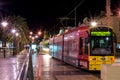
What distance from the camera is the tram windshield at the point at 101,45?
2181 centimetres

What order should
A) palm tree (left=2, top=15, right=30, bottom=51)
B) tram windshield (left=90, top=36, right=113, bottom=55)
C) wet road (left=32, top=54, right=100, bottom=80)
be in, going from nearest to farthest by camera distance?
1. wet road (left=32, top=54, right=100, bottom=80)
2. tram windshield (left=90, top=36, right=113, bottom=55)
3. palm tree (left=2, top=15, right=30, bottom=51)

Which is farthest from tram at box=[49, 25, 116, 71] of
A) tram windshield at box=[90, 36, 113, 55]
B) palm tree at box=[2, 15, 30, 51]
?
palm tree at box=[2, 15, 30, 51]

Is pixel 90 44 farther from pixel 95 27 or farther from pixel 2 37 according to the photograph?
pixel 2 37

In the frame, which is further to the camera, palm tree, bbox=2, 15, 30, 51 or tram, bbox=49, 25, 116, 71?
palm tree, bbox=2, 15, 30, 51

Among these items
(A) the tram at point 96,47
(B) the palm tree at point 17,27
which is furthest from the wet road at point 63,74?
(B) the palm tree at point 17,27

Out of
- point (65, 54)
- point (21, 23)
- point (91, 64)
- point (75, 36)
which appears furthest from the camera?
point (21, 23)

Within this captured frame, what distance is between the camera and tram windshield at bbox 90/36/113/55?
21.8 meters

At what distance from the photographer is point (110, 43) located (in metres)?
22.2

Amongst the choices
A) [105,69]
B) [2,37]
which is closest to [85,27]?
[105,69]

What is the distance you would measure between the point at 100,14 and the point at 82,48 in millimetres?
41702

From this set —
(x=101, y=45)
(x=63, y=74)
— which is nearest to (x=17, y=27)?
(x=101, y=45)

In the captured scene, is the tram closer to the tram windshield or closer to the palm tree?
the tram windshield

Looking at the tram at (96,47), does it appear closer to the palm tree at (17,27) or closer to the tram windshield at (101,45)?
the tram windshield at (101,45)

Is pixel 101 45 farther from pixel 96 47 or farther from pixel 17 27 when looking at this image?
pixel 17 27
